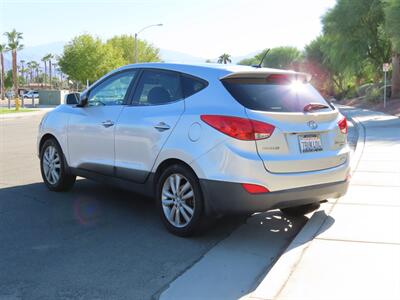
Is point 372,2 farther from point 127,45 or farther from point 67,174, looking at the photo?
point 127,45

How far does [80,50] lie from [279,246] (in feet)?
181

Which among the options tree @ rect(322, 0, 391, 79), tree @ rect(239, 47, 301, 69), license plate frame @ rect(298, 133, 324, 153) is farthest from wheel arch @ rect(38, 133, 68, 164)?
tree @ rect(239, 47, 301, 69)

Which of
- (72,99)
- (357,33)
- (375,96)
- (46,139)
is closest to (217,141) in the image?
(72,99)

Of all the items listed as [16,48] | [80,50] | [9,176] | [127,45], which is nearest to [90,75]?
[80,50]

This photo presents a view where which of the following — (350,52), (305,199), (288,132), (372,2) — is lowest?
(305,199)

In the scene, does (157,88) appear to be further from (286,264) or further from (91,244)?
(286,264)

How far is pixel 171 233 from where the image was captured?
5.46m

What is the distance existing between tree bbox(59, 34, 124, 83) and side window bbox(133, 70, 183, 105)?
53.3 m

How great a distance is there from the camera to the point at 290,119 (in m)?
5.04

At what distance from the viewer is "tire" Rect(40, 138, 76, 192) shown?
713 cm

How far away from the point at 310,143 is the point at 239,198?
3.24 ft

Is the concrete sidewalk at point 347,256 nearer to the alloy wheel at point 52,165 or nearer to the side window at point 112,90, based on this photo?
the side window at point 112,90

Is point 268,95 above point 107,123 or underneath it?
above

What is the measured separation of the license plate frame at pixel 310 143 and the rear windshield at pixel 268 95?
0.29 metres
